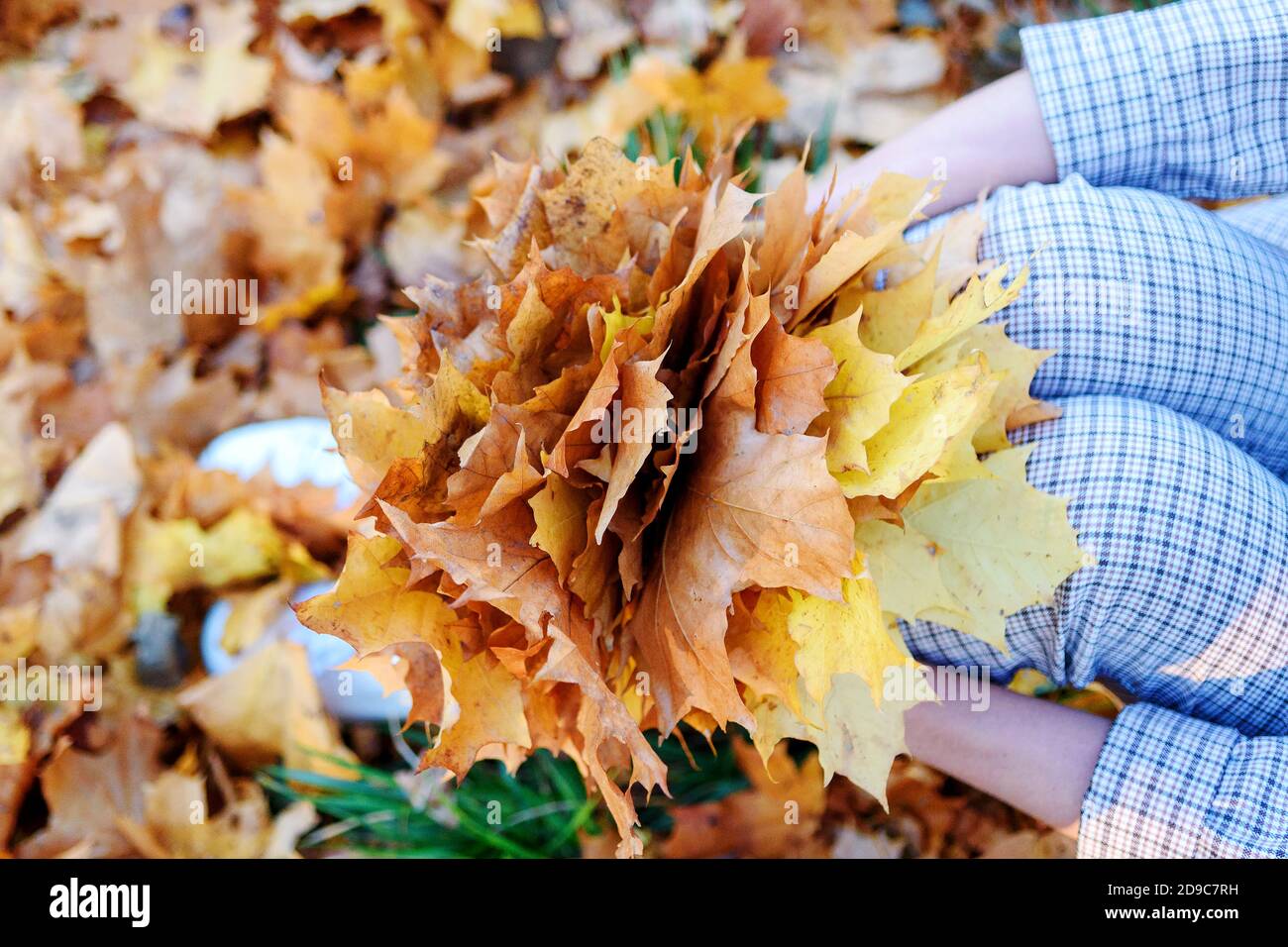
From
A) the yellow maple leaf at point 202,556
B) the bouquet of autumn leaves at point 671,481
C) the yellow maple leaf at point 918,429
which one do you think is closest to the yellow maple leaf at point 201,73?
the yellow maple leaf at point 202,556

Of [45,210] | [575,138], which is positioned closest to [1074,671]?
[575,138]

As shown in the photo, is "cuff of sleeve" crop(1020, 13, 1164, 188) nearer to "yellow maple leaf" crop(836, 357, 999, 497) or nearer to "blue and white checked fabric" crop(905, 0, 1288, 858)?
"blue and white checked fabric" crop(905, 0, 1288, 858)

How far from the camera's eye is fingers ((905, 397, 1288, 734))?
0.73 metres

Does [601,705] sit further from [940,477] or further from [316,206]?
[316,206]

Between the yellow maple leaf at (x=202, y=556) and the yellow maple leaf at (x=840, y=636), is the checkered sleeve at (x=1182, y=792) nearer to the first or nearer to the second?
the yellow maple leaf at (x=840, y=636)

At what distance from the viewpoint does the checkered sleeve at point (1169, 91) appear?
84 centimetres

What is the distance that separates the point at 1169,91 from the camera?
850mm

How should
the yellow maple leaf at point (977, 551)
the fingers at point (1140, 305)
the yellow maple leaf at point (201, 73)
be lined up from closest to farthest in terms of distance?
1. the yellow maple leaf at point (977, 551)
2. the fingers at point (1140, 305)
3. the yellow maple leaf at point (201, 73)

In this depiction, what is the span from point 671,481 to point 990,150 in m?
0.55

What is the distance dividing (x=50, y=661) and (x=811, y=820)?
102cm

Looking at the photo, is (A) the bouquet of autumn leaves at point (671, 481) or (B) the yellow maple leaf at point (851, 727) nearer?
(A) the bouquet of autumn leaves at point (671, 481)

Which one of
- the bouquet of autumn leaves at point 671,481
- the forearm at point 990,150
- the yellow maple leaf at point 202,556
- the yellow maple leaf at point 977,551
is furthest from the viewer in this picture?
the yellow maple leaf at point 202,556

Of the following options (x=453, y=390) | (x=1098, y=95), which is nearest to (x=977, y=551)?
(x=453, y=390)
